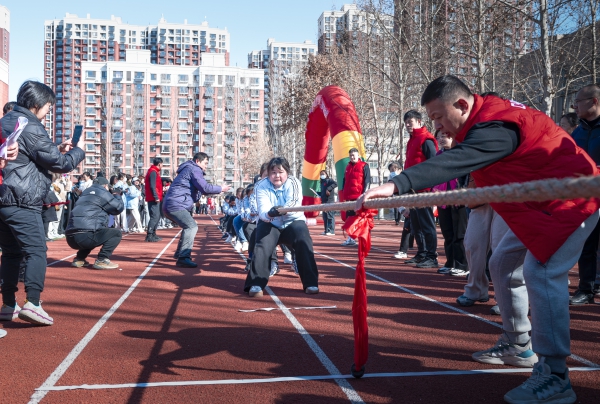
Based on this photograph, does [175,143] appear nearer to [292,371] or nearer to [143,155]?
[143,155]

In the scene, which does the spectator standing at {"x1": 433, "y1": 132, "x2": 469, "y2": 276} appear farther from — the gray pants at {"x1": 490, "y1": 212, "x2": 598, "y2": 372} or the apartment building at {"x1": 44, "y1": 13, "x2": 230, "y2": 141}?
the apartment building at {"x1": 44, "y1": 13, "x2": 230, "y2": 141}

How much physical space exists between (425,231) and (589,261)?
3.51 m

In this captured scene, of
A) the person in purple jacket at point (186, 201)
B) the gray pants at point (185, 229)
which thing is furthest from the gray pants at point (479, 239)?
the gray pants at point (185, 229)

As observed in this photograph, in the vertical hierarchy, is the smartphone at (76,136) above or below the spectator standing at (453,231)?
above

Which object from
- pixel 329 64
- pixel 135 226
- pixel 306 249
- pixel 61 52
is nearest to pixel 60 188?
pixel 135 226

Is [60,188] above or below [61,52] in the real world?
below

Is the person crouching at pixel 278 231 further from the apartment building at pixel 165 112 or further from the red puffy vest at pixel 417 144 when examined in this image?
the apartment building at pixel 165 112

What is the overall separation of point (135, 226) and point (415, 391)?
20.2 metres

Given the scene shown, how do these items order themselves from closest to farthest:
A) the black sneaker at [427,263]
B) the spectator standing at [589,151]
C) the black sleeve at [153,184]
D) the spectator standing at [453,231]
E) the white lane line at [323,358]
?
the white lane line at [323,358] → the spectator standing at [589,151] → the spectator standing at [453,231] → the black sneaker at [427,263] → the black sleeve at [153,184]

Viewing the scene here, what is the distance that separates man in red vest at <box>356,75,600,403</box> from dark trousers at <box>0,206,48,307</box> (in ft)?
11.2

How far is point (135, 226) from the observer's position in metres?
22.2

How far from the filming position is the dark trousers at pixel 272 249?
6918 millimetres

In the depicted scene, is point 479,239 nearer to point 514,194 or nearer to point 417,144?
point 417,144

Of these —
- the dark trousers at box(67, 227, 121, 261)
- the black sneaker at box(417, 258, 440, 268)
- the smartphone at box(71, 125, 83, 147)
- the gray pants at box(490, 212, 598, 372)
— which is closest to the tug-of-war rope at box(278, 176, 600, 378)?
the gray pants at box(490, 212, 598, 372)
